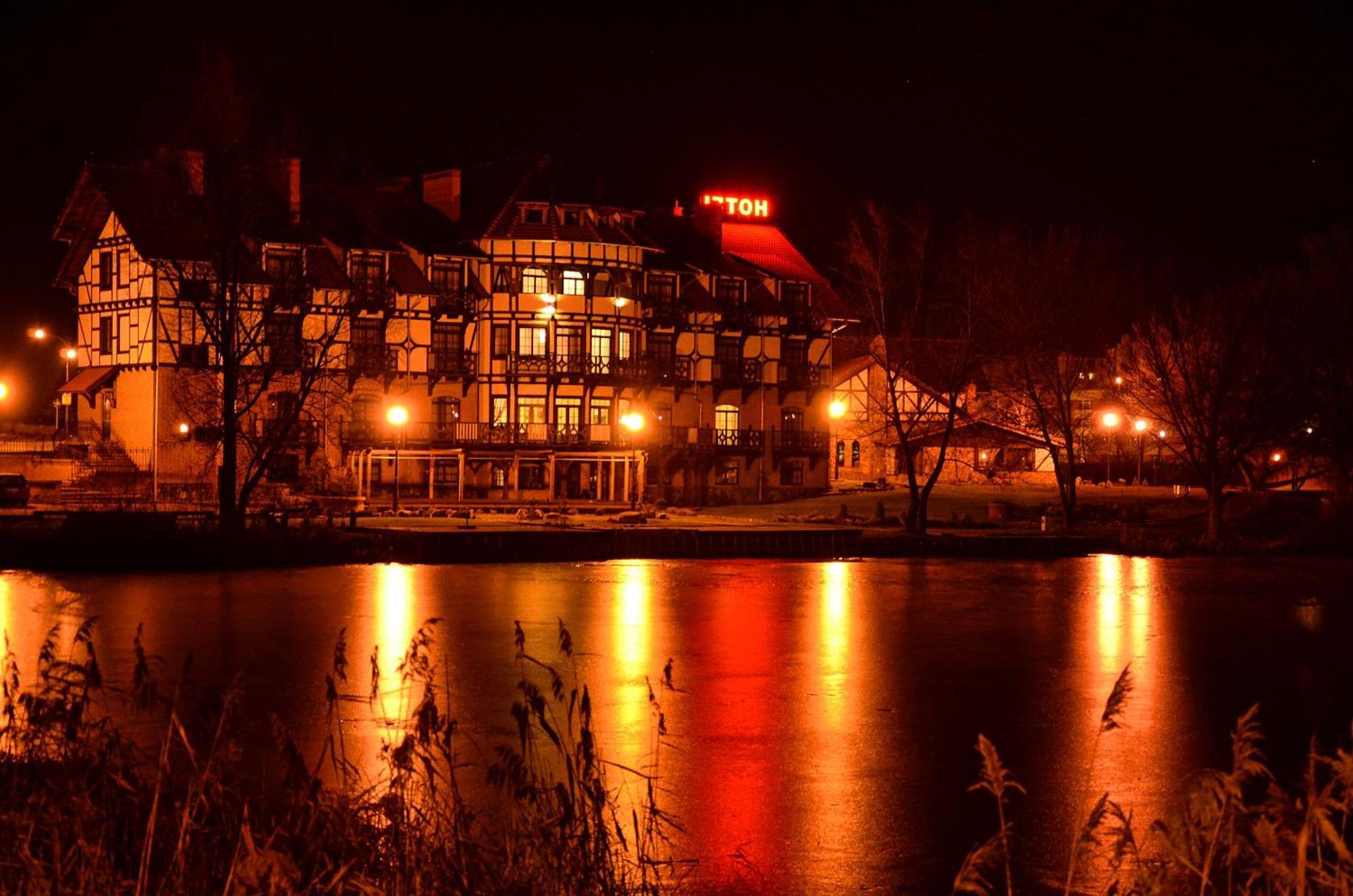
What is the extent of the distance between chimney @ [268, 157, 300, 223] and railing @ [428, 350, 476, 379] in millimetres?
9477

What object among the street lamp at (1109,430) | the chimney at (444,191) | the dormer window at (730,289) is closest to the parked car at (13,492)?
the chimney at (444,191)

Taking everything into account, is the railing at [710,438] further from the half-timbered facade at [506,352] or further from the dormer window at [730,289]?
the dormer window at [730,289]

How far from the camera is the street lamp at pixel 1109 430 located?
7950 cm

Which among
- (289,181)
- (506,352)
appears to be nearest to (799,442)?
(506,352)

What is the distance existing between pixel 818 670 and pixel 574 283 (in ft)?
181

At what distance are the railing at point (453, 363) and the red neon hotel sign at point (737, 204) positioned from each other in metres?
19.7

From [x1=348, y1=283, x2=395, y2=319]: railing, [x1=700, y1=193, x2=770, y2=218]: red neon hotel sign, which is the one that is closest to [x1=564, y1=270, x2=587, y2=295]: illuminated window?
[x1=700, y1=193, x2=770, y2=218]: red neon hotel sign

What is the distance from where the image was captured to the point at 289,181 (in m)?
64.8

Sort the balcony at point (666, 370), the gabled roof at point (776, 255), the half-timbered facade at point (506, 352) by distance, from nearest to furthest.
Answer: the half-timbered facade at point (506, 352)
the balcony at point (666, 370)
the gabled roof at point (776, 255)

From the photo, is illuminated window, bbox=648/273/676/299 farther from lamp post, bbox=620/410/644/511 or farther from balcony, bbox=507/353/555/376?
balcony, bbox=507/353/555/376

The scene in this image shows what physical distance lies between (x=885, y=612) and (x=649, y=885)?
22.3 metres

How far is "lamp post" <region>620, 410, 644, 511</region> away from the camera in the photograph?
72000 millimetres

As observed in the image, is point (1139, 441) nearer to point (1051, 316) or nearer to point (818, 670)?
point (1051, 316)

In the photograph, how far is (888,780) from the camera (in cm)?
1528
